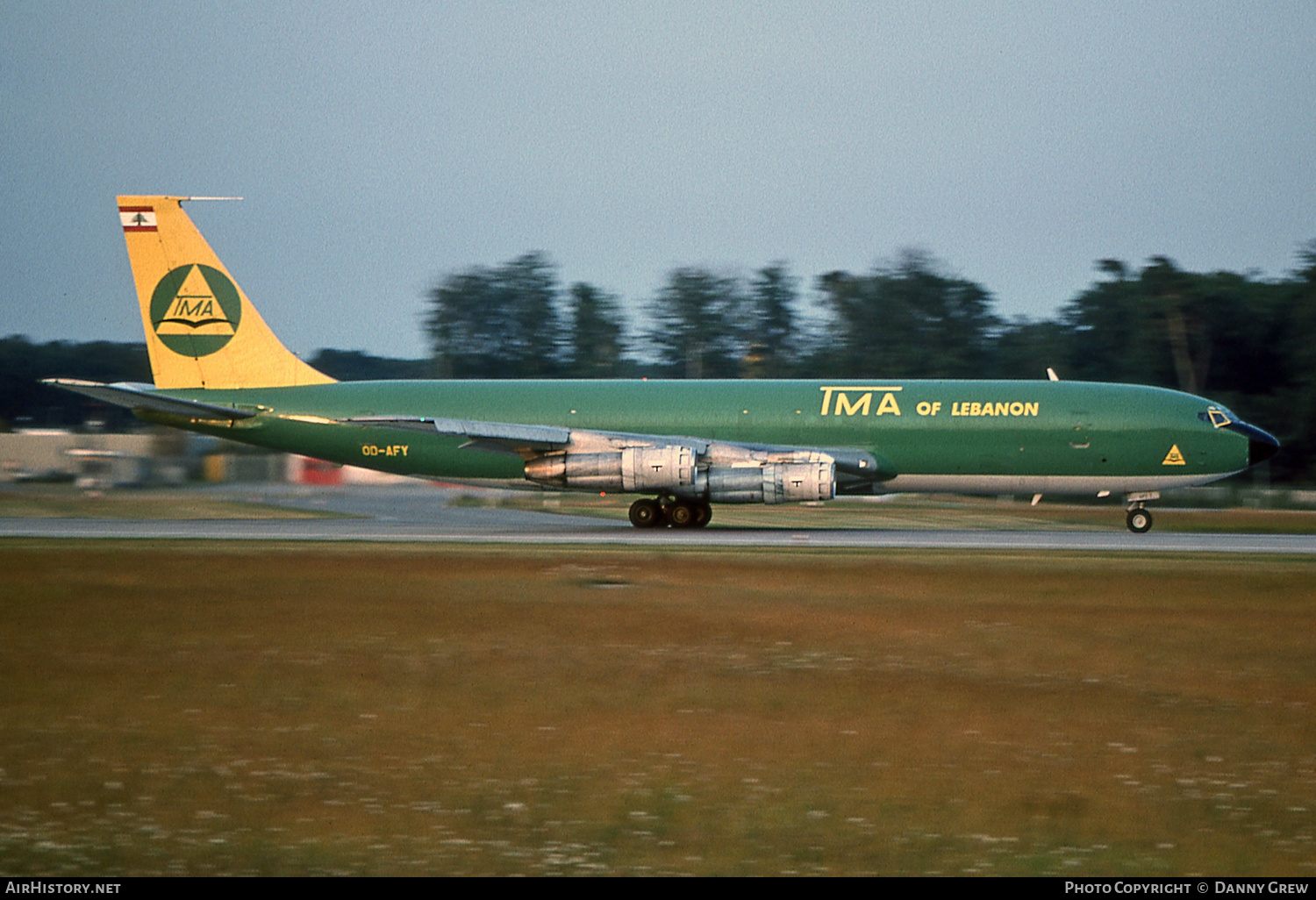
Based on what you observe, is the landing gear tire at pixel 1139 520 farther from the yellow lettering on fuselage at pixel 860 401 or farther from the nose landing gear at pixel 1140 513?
the yellow lettering on fuselage at pixel 860 401

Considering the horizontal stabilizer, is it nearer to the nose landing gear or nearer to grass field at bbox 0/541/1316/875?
grass field at bbox 0/541/1316/875

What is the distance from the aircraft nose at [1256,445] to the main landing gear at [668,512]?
1346 centimetres

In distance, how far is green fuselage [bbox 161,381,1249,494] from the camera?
31.0 meters

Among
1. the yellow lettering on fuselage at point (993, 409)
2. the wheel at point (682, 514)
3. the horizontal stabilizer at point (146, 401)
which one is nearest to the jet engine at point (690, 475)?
the wheel at point (682, 514)

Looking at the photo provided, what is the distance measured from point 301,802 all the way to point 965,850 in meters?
4.46

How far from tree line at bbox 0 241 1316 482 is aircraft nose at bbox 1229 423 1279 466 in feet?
85.4

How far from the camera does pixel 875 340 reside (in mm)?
76750

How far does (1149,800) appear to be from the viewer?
8797mm

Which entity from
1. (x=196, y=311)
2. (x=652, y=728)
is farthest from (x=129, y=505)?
(x=652, y=728)

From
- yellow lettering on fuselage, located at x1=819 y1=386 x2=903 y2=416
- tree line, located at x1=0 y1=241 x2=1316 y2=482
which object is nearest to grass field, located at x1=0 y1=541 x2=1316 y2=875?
yellow lettering on fuselage, located at x1=819 y1=386 x2=903 y2=416

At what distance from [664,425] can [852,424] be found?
4835 mm

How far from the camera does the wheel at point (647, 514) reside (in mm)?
31844
